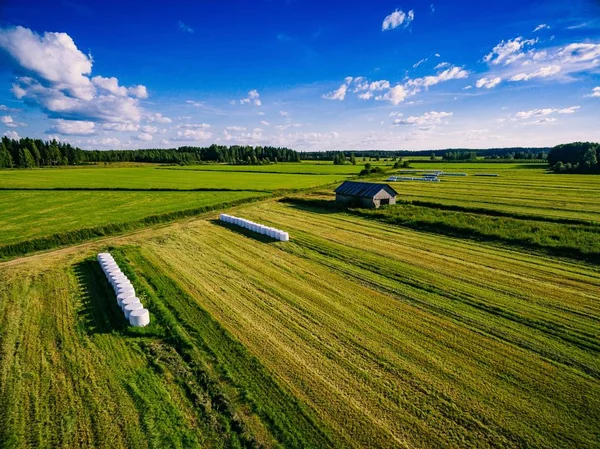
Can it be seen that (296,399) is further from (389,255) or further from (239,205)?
(239,205)

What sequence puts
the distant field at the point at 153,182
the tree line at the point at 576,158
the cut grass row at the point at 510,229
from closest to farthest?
the cut grass row at the point at 510,229
the distant field at the point at 153,182
the tree line at the point at 576,158

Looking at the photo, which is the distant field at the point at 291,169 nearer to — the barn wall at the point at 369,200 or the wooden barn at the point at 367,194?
the wooden barn at the point at 367,194

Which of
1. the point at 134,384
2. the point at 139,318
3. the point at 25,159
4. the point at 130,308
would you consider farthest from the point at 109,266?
the point at 25,159

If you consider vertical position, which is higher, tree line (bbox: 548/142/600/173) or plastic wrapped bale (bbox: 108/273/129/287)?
tree line (bbox: 548/142/600/173)

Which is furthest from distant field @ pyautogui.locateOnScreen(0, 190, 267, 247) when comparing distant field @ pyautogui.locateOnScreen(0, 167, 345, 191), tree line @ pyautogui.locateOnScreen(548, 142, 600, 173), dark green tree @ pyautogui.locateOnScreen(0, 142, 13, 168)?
tree line @ pyautogui.locateOnScreen(548, 142, 600, 173)

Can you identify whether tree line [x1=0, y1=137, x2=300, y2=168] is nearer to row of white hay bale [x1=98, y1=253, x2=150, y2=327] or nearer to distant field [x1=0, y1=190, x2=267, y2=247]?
distant field [x1=0, y1=190, x2=267, y2=247]

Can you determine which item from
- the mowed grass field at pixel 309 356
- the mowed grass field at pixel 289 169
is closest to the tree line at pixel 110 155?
the mowed grass field at pixel 289 169
